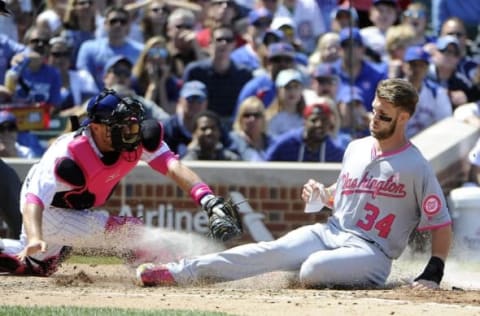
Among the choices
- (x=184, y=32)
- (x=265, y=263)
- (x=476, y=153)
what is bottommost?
(x=265, y=263)

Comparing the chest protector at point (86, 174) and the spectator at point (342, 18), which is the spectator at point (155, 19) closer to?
the spectator at point (342, 18)

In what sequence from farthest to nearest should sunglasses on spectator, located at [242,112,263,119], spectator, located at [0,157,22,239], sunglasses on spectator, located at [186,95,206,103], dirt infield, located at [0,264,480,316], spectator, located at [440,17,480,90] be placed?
spectator, located at [440,17,480,90]
sunglasses on spectator, located at [186,95,206,103]
sunglasses on spectator, located at [242,112,263,119]
spectator, located at [0,157,22,239]
dirt infield, located at [0,264,480,316]

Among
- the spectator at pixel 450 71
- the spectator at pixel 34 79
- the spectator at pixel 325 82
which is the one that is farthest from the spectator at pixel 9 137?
the spectator at pixel 450 71

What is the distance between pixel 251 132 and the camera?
1245cm

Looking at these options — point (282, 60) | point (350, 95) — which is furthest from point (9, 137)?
point (350, 95)

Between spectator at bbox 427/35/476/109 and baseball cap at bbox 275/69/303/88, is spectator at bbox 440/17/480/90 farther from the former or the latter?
baseball cap at bbox 275/69/303/88

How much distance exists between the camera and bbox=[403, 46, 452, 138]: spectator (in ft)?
43.3

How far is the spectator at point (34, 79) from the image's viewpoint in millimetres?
13156

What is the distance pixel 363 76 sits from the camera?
13.5 meters

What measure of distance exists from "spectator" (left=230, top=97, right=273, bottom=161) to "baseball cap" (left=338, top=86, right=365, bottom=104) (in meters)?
1.05

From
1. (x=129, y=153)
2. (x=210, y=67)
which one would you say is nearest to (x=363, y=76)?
(x=210, y=67)

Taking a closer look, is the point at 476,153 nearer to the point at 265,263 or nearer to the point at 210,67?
the point at 265,263

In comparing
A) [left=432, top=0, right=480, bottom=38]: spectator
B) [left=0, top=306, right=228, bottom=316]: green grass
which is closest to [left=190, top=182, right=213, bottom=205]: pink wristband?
[left=0, top=306, right=228, bottom=316]: green grass

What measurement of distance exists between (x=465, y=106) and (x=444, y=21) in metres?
1.93
